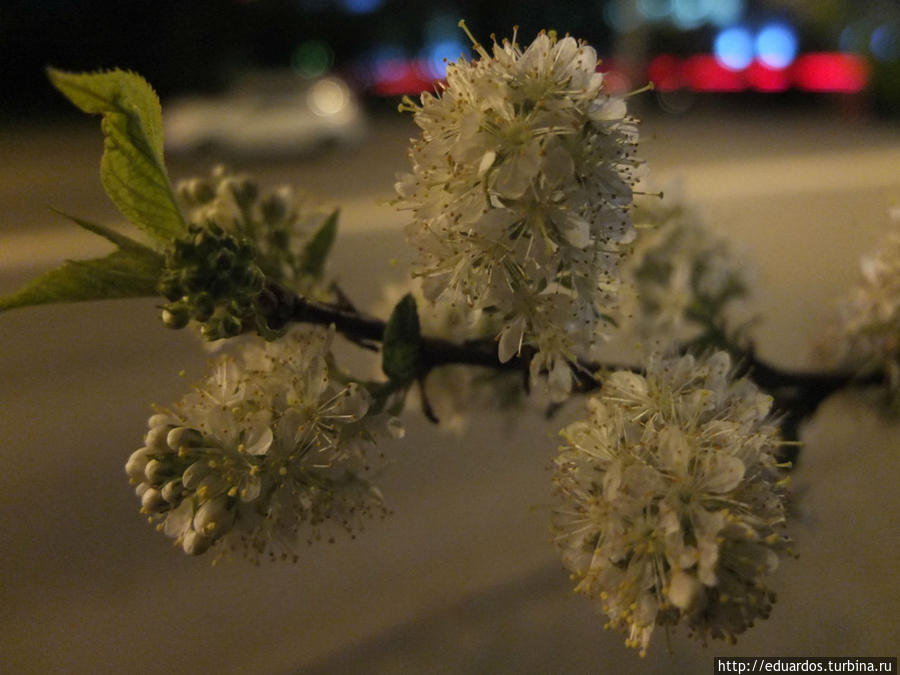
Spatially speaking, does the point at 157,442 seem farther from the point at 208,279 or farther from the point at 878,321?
the point at 878,321

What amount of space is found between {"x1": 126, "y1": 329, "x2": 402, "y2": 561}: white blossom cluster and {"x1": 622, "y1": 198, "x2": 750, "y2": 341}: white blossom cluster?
314mm

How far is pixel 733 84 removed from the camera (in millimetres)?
7617

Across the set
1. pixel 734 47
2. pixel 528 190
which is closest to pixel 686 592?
pixel 528 190

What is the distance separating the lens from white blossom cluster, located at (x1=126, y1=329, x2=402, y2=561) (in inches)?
15.7

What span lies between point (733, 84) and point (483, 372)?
315 inches

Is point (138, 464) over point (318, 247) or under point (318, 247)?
under

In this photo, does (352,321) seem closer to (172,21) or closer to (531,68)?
(531,68)

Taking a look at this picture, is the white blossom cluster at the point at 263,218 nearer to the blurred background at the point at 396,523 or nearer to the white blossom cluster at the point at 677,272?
the blurred background at the point at 396,523

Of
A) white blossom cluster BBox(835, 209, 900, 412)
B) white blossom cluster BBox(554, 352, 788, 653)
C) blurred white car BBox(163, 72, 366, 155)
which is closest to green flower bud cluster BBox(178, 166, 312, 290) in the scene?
white blossom cluster BBox(554, 352, 788, 653)

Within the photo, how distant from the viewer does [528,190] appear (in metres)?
0.38

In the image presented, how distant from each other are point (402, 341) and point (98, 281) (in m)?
0.17

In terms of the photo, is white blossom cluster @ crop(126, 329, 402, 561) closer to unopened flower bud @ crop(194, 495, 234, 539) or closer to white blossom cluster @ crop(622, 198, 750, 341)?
unopened flower bud @ crop(194, 495, 234, 539)

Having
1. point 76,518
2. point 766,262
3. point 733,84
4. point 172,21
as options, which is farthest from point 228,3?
point 76,518

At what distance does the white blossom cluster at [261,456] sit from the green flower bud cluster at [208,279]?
0.05 m
